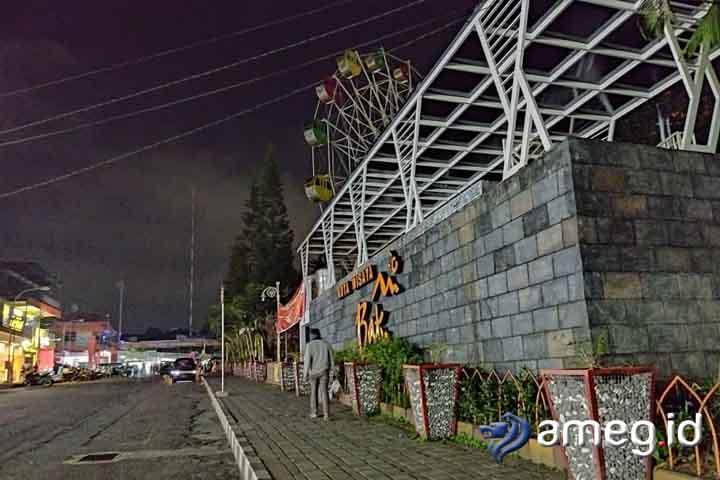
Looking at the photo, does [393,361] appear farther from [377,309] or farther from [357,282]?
[357,282]

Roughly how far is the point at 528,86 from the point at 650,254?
273 centimetres

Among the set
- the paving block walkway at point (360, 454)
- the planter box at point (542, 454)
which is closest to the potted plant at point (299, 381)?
the paving block walkway at point (360, 454)

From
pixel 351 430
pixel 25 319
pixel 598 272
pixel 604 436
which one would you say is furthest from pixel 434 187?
pixel 25 319

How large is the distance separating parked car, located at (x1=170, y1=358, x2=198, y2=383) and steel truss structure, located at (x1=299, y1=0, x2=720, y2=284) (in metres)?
21.4

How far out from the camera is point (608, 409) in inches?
162

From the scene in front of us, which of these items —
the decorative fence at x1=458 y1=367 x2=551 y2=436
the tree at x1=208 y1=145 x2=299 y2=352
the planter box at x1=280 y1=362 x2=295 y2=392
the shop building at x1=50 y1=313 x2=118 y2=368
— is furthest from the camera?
the shop building at x1=50 y1=313 x2=118 y2=368

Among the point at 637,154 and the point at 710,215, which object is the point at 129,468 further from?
the point at 710,215

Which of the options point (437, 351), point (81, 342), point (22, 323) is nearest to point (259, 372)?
point (437, 351)

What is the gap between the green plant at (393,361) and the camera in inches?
346

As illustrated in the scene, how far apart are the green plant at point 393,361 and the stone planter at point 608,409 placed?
14.1 feet

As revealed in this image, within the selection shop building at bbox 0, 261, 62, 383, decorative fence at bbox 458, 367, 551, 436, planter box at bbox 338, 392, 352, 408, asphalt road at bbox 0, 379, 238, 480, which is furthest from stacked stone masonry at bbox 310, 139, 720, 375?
shop building at bbox 0, 261, 62, 383

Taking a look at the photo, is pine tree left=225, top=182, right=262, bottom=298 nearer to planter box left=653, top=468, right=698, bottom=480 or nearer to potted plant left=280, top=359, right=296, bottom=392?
potted plant left=280, top=359, right=296, bottom=392

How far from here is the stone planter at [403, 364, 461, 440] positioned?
21.6ft

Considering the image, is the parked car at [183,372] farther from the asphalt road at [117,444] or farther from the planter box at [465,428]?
the planter box at [465,428]
